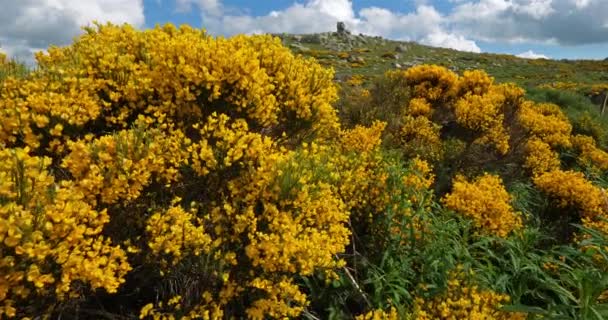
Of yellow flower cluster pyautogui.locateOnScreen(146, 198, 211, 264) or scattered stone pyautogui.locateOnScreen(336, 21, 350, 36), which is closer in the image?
yellow flower cluster pyautogui.locateOnScreen(146, 198, 211, 264)

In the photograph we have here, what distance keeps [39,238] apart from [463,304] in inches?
124

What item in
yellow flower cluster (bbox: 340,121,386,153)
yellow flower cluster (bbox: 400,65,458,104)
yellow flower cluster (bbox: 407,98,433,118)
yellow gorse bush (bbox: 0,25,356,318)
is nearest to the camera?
yellow gorse bush (bbox: 0,25,356,318)

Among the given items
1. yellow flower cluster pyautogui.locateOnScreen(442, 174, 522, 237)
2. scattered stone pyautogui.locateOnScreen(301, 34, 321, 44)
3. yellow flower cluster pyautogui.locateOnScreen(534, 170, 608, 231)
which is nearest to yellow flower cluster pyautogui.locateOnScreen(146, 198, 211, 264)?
yellow flower cluster pyautogui.locateOnScreen(442, 174, 522, 237)

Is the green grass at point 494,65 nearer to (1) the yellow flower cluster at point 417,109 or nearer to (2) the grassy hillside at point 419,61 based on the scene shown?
(2) the grassy hillside at point 419,61

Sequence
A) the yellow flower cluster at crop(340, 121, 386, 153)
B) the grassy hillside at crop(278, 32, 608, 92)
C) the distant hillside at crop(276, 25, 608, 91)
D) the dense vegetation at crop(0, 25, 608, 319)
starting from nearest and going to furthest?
1. the dense vegetation at crop(0, 25, 608, 319)
2. the yellow flower cluster at crop(340, 121, 386, 153)
3. the distant hillside at crop(276, 25, 608, 91)
4. the grassy hillside at crop(278, 32, 608, 92)

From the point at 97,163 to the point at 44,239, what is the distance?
0.61 meters

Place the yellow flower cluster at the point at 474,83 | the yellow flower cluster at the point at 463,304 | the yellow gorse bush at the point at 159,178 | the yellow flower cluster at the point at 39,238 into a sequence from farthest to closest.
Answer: the yellow flower cluster at the point at 474,83 → the yellow flower cluster at the point at 463,304 → the yellow gorse bush at the point at 159,178 → the yellow flower cluster at the point at 39,238

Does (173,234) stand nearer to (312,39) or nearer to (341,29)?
(312,39)

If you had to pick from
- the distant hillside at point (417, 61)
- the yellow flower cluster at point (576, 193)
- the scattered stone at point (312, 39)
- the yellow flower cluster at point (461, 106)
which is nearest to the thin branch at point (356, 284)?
the yellow flower cluster at point (461, 106)

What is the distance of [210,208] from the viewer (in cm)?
310

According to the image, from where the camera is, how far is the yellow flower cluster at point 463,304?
11.0 feet

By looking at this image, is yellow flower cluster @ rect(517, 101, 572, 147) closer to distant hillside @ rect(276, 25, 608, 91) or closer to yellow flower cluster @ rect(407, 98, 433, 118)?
yellow flower cluster @ rect(407, 98, 433, 118)

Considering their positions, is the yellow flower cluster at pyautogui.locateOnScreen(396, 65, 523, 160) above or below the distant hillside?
below

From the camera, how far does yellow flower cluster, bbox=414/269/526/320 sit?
3365 mm
